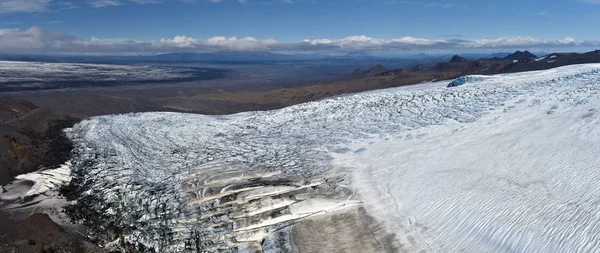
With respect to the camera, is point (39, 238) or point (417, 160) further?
point (417, 160)

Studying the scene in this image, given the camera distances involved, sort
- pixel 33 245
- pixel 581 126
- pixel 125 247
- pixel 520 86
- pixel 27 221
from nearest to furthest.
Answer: pixel 33 245 < pixel 125 247 < pixel 27 221 < pixel 581 126 < pixel 520 86

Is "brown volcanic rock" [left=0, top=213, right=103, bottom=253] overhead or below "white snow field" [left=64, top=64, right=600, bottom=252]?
below

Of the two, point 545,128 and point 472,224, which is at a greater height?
point 545,128

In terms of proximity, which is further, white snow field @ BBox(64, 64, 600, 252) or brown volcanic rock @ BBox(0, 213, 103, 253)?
white snow field @ BBox(64, 64, 600, 252)

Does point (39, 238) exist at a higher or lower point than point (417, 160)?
lower

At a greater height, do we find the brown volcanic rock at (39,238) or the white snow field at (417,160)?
the white snow field at (417,160)

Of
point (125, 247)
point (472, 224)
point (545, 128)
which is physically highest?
point (545, 128)

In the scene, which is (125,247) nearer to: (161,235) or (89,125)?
(161,235)

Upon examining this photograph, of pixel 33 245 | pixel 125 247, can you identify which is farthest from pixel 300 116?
pixel 33 245
